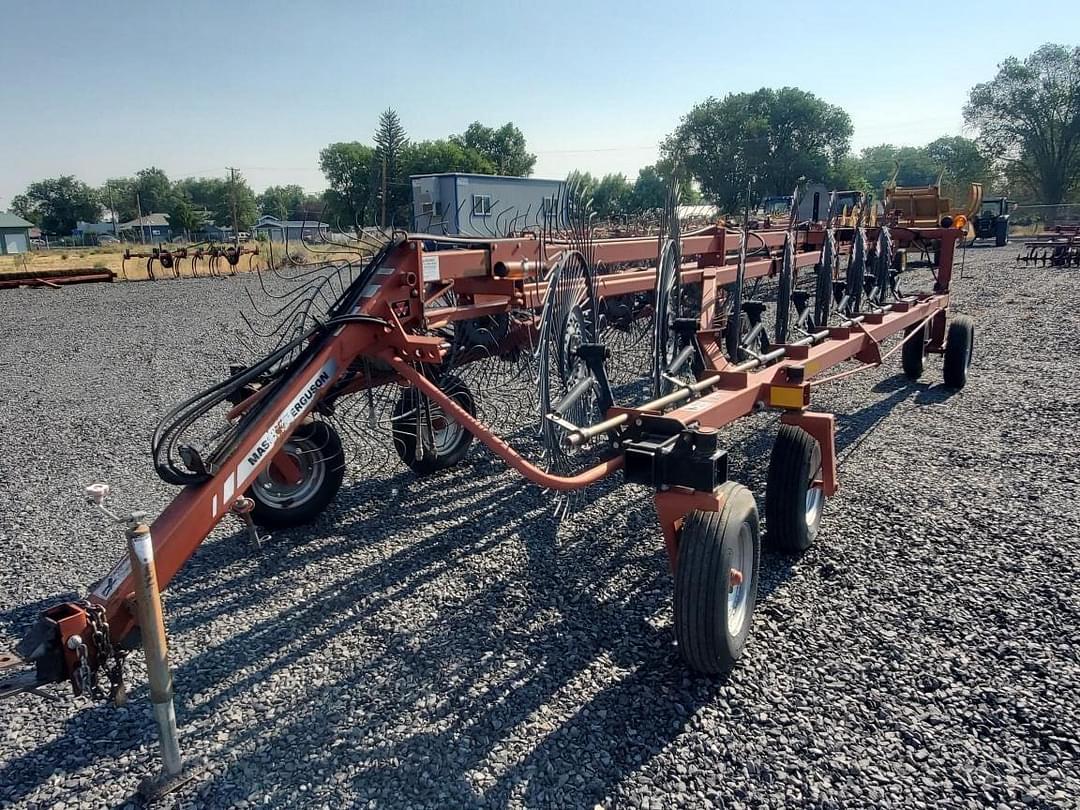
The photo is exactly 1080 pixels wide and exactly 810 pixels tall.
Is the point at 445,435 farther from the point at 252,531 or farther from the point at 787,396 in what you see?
the point at 787,396

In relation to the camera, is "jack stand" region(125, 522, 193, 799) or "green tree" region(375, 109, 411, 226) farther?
"green tree" region(375, 109, 411, 226)

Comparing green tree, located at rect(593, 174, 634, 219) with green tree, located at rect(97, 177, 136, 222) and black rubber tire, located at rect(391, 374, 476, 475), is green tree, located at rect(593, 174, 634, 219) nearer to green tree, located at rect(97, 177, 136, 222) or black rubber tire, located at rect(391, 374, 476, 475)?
black rubber tire, located at rect(391, 374, 476, 475)

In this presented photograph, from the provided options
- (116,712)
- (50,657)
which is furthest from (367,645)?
(50,657)

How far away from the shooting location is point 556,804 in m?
2.39

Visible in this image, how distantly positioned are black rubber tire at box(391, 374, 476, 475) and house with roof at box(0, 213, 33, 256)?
70.5m

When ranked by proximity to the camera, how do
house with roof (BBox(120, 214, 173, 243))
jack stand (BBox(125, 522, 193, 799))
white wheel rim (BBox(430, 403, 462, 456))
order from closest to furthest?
1. jack stand (BBox(125, 522, 193, 799))
2. white wheel rim (BBox(430, 403, 462, 456))
3. house with roof (BBox(120, 214, 173, 243))

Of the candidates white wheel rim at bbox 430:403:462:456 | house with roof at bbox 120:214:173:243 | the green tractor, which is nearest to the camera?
white wheel rim at bbox 430:403:462:456

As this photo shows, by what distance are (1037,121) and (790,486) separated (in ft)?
210

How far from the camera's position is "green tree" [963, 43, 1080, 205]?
51.9 meters

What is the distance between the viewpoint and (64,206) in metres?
83.0

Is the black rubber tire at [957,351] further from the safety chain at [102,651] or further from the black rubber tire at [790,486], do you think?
the safety chain at [102,651]

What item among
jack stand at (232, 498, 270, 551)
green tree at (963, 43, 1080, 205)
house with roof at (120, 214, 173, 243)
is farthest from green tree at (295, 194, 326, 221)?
house with roof at (120, 214, 173, 243)

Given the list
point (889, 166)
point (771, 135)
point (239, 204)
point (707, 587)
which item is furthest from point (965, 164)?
point (707, 587)

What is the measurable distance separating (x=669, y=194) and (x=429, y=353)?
1.57 metres
